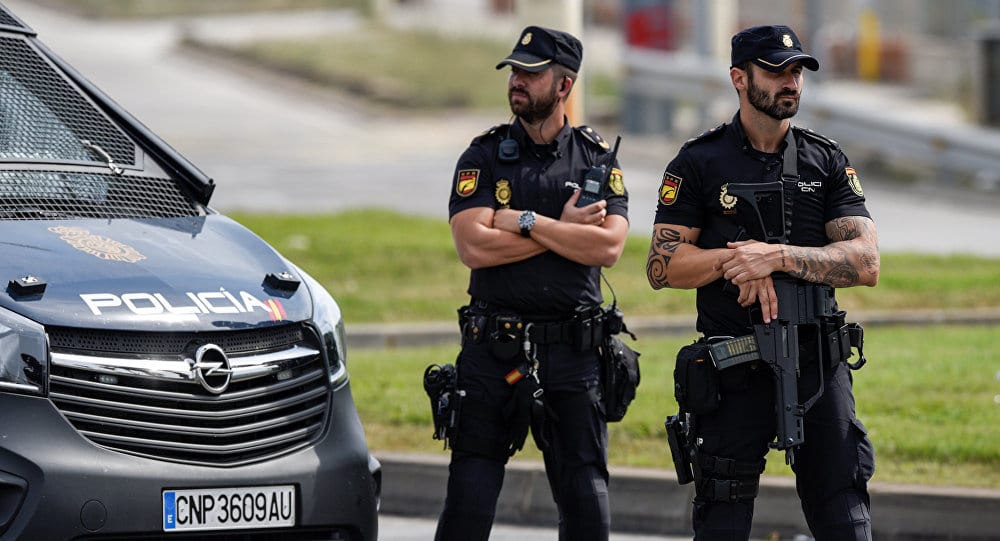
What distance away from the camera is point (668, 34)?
23719mm

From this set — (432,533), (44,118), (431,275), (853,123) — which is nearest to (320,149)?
(853,123)

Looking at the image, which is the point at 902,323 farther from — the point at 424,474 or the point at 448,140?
the point at 448,140

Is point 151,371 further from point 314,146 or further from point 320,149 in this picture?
point 314,146

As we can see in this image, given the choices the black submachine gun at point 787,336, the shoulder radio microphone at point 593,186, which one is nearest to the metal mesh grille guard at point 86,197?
the shoulder radio microphone at point 593,186

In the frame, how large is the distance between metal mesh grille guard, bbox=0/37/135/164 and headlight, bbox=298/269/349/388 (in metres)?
0.92

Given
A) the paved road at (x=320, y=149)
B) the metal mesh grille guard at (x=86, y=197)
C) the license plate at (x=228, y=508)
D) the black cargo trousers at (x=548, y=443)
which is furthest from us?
the paved road at (x=320, y=149)

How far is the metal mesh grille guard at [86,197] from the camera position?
5.50m

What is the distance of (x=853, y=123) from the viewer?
62.3 ft

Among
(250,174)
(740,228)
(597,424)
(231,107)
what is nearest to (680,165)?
(740,228)

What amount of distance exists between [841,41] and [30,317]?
101ft

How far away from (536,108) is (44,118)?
5.77 ft

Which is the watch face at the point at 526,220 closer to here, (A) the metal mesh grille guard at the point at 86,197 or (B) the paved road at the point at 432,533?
(A) the metal mesh grille guard at the point at 86,197

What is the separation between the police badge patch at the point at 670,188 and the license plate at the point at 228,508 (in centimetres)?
151

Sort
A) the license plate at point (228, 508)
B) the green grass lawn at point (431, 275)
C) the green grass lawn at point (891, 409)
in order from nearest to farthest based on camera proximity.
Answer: the license plate at point (228, 508) → the green grass lawn at point (891, 409) → the green grass lawn at point (431, 275)
